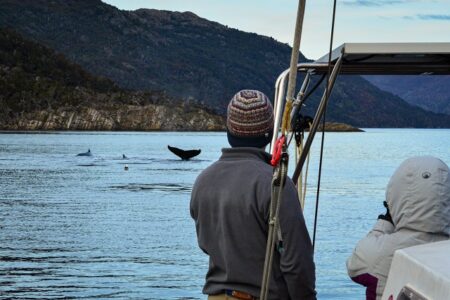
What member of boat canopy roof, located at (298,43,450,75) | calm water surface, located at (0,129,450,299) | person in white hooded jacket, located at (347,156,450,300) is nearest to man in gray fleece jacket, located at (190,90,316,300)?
person in white hooded jacket, located at (347,156,450,300)

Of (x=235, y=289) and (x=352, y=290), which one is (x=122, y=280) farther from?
(x=235, y=289)

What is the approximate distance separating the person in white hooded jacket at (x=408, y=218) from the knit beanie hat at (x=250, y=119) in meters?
0.63

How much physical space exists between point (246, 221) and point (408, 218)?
2.34 ft

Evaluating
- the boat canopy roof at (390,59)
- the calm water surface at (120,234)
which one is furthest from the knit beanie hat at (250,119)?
the calm water surface at (120,234)

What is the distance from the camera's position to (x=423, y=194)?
3.86 m

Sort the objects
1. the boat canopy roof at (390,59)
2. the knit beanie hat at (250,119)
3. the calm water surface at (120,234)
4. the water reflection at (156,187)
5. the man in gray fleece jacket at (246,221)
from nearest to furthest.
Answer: the man in gray fleece jacket at (246,221), the knit beanie hat at (250,119), the boat canopy roof at (390,59), the calm water surface at (120,234), the water reflection at (156,187)

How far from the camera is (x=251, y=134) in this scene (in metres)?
4.46

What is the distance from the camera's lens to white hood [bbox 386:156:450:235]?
386 centimetres

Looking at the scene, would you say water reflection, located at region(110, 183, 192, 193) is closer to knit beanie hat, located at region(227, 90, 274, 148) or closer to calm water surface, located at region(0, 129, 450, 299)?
calm water surface, located at region(0, 129, 450, 299)

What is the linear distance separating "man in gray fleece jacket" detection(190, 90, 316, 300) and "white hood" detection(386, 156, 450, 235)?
1.52 ft

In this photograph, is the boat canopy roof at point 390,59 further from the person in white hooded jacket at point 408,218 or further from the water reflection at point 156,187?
the water reflection at point 156,187

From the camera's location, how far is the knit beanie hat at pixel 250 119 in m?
4.43

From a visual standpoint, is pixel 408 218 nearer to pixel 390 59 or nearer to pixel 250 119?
pixel 250 119

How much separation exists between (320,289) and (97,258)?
7.34 metres
